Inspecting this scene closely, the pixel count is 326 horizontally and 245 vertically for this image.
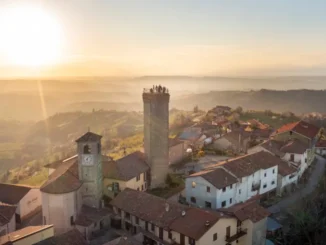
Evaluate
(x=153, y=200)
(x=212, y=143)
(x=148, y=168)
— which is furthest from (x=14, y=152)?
(x=153, y=200)

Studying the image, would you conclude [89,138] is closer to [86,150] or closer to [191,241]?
[86,150]

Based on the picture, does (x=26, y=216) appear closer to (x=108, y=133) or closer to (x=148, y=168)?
(x=148, y=168)

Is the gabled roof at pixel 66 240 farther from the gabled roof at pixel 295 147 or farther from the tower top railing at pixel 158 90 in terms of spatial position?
the gabled roof at pixel 295 147

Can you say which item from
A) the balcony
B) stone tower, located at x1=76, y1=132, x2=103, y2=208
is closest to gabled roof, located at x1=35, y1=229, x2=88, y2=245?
stone tower, located at x1=76, y1=132, x2=103, y2=208

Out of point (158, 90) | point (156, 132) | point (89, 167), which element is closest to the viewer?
point (89, 167)

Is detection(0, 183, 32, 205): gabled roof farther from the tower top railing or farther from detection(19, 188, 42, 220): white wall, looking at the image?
the tower top railing

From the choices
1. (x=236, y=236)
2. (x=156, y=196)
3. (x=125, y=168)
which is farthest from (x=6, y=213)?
(x=236, y=236)
